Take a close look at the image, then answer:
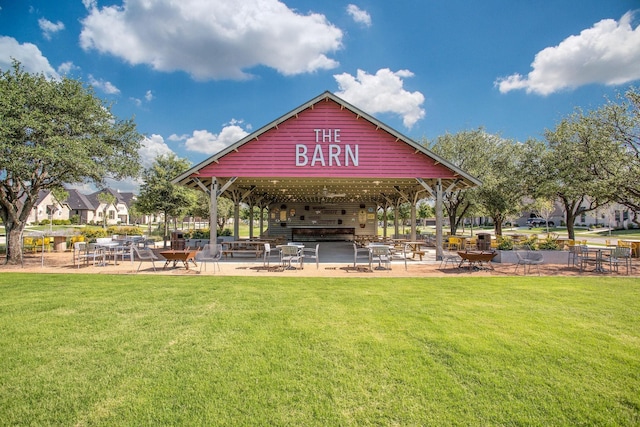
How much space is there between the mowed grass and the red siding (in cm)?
765

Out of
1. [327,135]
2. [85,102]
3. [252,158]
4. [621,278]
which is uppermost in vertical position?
[85,102]

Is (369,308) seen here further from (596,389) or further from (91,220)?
(91,220)

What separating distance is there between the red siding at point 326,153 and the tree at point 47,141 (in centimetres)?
429

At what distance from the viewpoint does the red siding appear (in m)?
13.6

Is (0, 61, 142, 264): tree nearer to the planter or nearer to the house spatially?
the planter

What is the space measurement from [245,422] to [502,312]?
5.19 metres

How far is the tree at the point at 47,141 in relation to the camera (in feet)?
34.5

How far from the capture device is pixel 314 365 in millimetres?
3666

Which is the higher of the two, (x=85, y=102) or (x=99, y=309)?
(x=85, y=102)

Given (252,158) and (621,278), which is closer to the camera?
(621,278)

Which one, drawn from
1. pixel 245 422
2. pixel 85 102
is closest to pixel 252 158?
pixel 85 102

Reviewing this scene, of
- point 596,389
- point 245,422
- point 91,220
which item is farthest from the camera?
point 91,220

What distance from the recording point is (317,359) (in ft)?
12.5

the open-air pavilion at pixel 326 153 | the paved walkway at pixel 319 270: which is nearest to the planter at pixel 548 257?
the paved walkway at pixel 319 270
